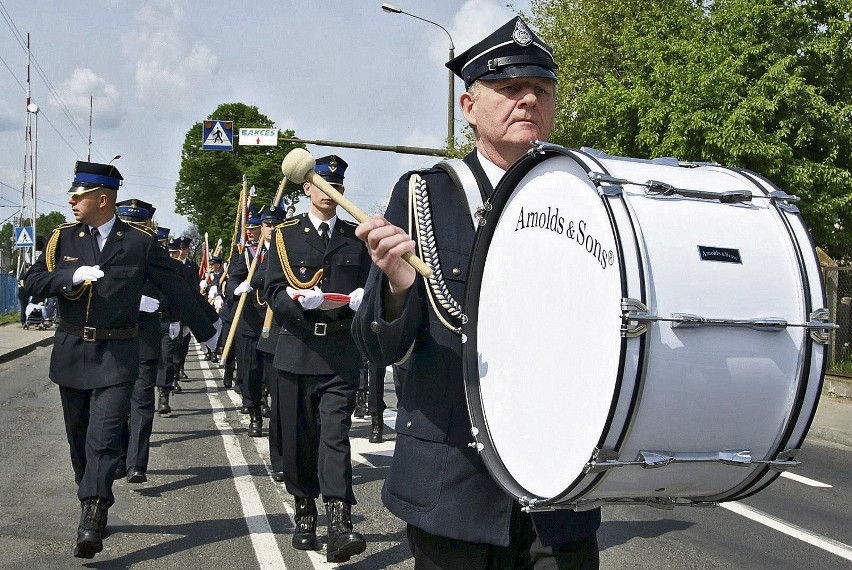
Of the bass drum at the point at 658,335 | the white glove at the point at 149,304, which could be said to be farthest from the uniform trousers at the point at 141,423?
the bass drum at the point at 658,335

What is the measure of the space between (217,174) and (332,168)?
222ft

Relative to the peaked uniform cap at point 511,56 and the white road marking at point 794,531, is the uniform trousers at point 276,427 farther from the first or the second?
the peaked uniform cap at point 511,56

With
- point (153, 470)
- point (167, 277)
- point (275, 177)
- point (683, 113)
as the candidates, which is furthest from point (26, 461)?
point (275, 177)

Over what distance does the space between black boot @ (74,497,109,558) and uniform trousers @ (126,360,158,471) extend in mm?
2334

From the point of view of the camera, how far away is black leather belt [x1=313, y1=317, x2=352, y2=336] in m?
6.14

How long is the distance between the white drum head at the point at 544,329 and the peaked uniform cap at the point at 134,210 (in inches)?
275

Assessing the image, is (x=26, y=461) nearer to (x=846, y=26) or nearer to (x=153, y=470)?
(x=153, y=470)

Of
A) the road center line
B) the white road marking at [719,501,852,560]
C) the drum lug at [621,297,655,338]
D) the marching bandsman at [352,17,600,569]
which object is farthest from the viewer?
the white road marking at [719,501,852,560]

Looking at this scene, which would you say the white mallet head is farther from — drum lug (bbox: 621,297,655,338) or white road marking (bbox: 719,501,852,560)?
white road marking (bbox: 719,501,852,560)

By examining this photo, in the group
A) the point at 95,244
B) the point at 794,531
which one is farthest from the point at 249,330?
the point at 794,531

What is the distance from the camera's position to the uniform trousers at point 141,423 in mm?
7973

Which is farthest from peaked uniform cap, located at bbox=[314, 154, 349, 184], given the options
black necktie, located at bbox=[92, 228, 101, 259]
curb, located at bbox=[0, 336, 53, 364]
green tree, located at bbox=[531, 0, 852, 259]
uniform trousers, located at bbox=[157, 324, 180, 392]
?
curb, located at bbox=[0, 336, 53, 364]

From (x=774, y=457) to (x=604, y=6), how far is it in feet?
98.0

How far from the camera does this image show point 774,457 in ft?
7.82
